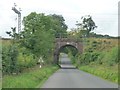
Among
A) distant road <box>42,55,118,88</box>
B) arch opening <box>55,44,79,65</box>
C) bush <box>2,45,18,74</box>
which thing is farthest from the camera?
arch opening <box>55,44,79,65</box>

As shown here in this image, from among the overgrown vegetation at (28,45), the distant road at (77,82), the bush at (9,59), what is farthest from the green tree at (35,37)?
the bush at (9,59)

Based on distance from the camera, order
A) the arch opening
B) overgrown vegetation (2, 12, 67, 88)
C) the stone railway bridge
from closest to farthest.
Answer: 1. overgrown vegetation (2, 12, 67, 88)
2. the stone railway bridge
3. the arch opening

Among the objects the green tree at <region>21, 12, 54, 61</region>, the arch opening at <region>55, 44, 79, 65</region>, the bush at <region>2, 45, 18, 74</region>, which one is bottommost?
the arch opening at <region>55, 44, 79, 65</region>

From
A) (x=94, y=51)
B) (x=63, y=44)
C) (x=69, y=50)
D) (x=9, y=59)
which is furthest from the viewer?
(x=69, y=50)

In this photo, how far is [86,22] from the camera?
439 feet

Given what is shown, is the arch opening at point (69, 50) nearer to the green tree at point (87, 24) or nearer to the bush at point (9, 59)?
the green tree at point (87, 24)

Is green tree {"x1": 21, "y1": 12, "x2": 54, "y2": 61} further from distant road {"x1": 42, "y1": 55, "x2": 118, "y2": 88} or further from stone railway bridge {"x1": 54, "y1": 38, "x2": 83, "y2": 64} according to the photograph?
stone railway bridge {"x1": 54, "y1": 38, "x2": 83, "y2": 64}

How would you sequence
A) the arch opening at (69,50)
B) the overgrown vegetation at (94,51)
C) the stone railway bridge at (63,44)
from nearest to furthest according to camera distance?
the overgrown vegetation at (94,51) → the stone railway bridge at (63,44) → the arch opening at (69,50)

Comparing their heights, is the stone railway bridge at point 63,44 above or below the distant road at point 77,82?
above

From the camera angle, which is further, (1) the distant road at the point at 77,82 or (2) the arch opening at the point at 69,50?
(2) the arch opening at the point at 69,50

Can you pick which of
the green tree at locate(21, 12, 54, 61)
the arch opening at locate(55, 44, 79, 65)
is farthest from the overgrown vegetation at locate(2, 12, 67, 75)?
the arch opening at locate(55, 44, 79, 65)

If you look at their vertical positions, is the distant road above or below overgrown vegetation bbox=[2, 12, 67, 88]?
below

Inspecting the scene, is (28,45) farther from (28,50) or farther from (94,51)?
(94,51)

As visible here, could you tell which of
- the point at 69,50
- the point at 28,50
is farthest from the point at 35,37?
the point at 69,50
